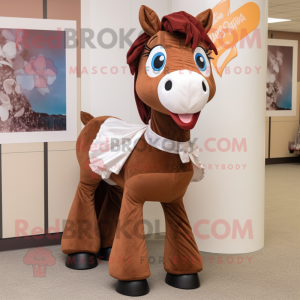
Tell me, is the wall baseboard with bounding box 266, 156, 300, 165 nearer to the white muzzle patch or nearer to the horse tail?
the horse tail

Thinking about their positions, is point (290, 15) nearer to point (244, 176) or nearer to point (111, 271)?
point (244, 176)

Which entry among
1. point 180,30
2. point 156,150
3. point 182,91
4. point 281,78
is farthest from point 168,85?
point 281,78

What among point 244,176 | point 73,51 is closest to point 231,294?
point 244,176

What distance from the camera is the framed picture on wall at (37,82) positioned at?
2840 mm

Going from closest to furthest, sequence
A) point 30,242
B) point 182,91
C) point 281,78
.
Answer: point 182,91 < point 30,242 < point 281,78

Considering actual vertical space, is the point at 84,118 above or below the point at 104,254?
above

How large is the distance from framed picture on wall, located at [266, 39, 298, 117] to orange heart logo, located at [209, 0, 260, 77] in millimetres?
4889

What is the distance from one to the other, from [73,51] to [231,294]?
6.41 ft

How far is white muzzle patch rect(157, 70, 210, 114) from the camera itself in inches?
75.0

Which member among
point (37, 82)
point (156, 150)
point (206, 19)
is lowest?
point (156, 150)

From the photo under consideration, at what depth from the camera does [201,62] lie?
209 centimetres

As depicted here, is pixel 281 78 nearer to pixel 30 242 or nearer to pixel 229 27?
pixel 229 27

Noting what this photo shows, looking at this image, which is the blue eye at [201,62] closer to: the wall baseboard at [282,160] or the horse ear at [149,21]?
the horse ear at [149,21]

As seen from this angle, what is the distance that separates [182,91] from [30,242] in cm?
178
